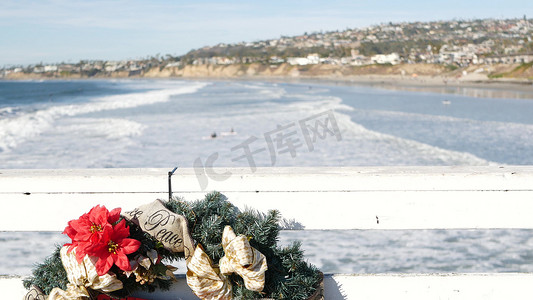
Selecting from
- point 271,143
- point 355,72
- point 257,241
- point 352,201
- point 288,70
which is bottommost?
point 288,70

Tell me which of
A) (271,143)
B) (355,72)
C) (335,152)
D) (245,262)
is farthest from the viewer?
(355,72)

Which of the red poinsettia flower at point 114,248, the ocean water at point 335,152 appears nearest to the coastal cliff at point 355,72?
the ocean water at point 335,152

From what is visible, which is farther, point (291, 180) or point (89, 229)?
point (291, 180)

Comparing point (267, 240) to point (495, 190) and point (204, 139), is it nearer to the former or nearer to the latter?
point (495, 190)

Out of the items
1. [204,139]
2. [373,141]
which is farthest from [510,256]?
[204,139]

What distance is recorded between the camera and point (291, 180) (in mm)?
2152

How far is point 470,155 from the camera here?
43.3ft

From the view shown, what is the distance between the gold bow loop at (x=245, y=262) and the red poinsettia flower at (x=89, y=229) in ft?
A: 1.38

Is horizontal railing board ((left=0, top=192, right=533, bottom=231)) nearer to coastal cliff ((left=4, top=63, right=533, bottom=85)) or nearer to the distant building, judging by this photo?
coastal cliff ((left=4, top=63, right=533, bottom=85))

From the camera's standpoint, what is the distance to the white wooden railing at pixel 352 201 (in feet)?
6.93

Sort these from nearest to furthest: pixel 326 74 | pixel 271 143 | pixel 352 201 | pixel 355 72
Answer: pixel 352 201, pixel 271 143, pixel 355 72, pixel 326 74

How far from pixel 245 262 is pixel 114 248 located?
0.46 metres

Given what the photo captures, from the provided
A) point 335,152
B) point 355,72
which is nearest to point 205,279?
point 335,152

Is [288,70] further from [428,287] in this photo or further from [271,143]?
[428,287]
